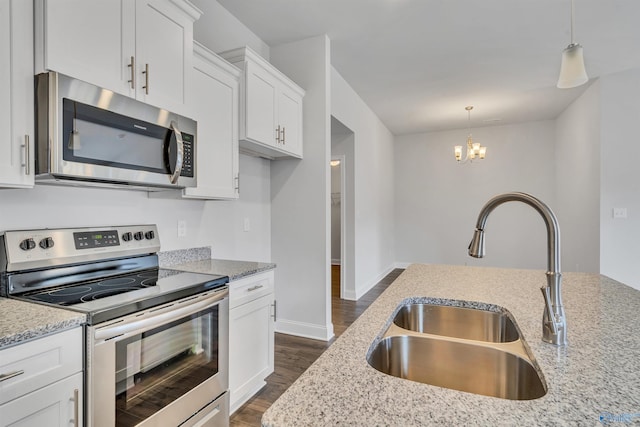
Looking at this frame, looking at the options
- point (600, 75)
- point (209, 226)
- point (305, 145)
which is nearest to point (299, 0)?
point (305, 145)

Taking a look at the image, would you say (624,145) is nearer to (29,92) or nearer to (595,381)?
(595,381)

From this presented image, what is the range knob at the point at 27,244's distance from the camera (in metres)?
1.42

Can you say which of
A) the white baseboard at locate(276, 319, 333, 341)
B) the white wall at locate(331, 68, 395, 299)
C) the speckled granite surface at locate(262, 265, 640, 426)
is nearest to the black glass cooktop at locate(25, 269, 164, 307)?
the speckled granite surface at locate(262, 265, 640, 426)

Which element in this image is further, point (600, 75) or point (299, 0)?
point (600, 75)

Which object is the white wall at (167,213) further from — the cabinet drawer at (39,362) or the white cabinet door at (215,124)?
the cabinet drawer at (39,362)

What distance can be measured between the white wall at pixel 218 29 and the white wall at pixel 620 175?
13.9ft

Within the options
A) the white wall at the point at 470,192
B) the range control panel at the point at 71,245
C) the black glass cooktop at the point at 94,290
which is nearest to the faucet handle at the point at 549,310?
the black glass cooktop at the point at 94,290

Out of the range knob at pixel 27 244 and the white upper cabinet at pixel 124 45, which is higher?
the white upper cabinet at pixel 124 45

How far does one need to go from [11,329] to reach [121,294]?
0.43m

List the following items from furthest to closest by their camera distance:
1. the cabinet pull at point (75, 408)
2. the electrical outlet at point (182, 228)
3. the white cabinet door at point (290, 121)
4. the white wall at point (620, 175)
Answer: the white wall at point (620, 175)
the white cabinet door at point (290, 121)
the electrical outlet at point (182, 228)
the cabinet pull at point (75, 408)

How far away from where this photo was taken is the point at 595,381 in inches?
27.5

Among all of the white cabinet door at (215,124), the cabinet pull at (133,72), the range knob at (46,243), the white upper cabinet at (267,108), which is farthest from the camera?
the white upper cabinet at (267,108)

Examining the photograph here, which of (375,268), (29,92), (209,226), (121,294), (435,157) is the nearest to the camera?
(29,92)

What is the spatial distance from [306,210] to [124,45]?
1.96 meters
